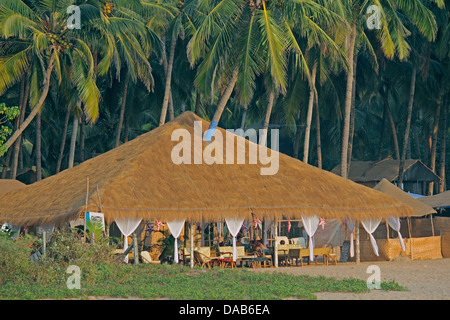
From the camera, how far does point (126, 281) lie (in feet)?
53.0

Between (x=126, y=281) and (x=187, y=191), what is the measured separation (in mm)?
5568

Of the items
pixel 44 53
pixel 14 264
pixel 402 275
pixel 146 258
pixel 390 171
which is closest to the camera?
pixel 14 264

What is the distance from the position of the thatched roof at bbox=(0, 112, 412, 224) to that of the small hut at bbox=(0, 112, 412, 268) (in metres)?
0.03

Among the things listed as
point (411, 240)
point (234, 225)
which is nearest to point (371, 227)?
point (411, 240)

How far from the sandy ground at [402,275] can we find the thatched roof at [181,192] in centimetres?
171

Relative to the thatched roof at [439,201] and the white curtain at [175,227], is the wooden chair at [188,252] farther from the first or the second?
the thatched roof at [439,201]

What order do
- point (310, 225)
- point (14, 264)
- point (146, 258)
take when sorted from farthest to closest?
point (310, 225), point (146, 258), point (14, 264)

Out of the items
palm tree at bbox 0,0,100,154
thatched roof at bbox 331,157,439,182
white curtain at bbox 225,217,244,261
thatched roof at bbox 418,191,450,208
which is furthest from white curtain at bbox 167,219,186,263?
thatched roof at bbox 331,157,439,182

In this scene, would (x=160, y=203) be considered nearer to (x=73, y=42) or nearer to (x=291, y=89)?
(x=73, y=42)

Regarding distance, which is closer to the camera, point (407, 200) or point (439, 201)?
point (407, 200)

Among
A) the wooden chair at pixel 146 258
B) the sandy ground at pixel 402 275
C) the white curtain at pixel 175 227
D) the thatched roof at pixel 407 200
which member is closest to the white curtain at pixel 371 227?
the sandy ground at pixel 402 275

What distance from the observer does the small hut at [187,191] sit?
2014cm

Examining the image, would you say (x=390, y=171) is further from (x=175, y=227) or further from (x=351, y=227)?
(x=175, y=227)
